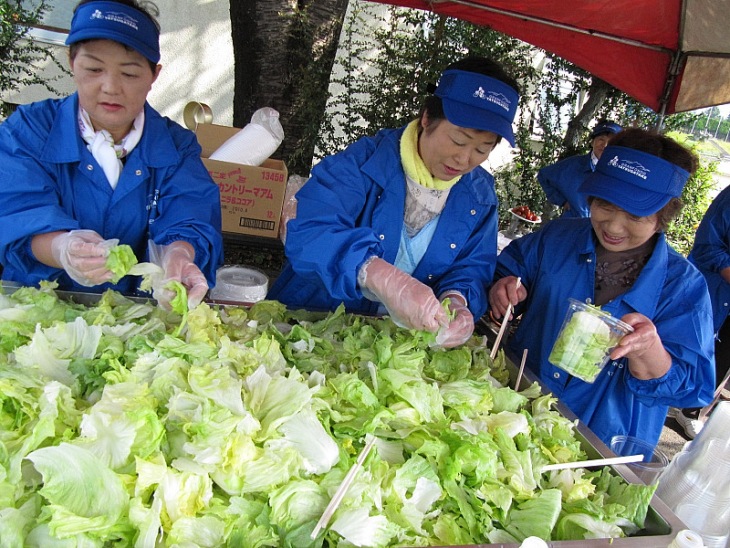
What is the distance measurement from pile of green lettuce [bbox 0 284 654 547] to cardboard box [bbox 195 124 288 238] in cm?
274

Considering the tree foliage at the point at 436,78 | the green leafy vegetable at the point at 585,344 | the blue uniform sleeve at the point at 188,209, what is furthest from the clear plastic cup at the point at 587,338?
the tree foliage at the point at 436,78

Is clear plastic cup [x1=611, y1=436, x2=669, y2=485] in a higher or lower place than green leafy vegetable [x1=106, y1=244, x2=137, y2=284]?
lower

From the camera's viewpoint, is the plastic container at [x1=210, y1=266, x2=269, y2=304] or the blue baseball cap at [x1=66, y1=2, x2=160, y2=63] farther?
the plastic container at [x1=210, y1=266, x2=269, y2=304]

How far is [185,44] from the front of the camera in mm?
9484

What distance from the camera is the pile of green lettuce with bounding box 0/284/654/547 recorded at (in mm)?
1415

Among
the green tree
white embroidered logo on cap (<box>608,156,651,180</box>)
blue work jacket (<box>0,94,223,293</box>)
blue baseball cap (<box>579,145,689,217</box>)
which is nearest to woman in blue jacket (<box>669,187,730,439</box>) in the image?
blue baseball cap (<box>579,145,689,217</box>)

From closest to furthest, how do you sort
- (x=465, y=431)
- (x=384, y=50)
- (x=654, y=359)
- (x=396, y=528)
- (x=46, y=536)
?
(x=46, y=536), (x=396, y=528), (x=465, y=431), (x=654, y=359), (x=384, y=50)

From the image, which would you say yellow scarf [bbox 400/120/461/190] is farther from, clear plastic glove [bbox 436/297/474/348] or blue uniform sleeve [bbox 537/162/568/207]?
blue uniform sleeve [bbox 537/162/568/207]

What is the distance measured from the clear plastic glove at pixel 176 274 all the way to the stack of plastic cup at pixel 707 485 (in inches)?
77.2

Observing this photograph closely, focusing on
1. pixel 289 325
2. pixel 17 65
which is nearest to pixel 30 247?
pixel 289 325

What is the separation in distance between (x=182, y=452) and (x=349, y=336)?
97 centimetres

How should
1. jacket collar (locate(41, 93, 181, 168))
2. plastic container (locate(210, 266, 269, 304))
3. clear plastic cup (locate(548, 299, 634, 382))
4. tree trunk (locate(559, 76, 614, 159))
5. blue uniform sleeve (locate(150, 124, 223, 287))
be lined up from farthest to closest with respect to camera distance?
tree trunk (locate(559, 76, 614, 159))
plastic container (locate(210, 266, 269, 304))
blue uniform sleeve (locate(150, 124, 223, 287))
jacket collar (locate(41, 93, 181, 168))
clear plastic cup (locate(548, 299, 634, 382))

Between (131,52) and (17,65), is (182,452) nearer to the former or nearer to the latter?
(131,52)

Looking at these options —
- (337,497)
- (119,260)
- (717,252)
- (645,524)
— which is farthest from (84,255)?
(717,252)
